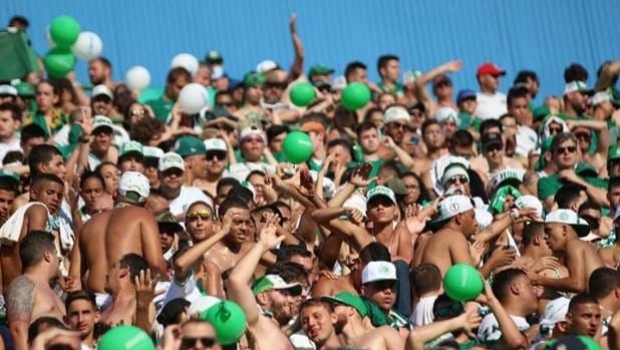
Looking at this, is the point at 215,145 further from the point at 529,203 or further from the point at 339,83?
the point at 339,83

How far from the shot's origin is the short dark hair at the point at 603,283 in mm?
13375

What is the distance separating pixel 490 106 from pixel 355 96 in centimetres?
262

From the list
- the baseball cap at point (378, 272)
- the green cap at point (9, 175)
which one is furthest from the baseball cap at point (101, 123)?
the baseball cap at point (378, 272)

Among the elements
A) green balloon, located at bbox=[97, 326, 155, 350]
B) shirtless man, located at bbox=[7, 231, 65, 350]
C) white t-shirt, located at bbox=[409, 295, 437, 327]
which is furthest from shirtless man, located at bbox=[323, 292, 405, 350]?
green balloon, located at bbox=[97, 326, 155, 350]

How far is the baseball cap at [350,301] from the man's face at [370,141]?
5.60 meters

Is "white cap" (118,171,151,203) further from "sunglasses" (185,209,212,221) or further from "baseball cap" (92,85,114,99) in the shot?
Result: "baseball cap" (92,85,114,99)

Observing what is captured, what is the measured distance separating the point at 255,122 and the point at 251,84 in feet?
3.77

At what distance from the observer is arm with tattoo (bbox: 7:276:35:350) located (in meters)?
12.1

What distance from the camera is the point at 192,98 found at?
63.1ft

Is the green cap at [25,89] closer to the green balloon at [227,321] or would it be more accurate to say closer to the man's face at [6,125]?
the man's face at [6,125]

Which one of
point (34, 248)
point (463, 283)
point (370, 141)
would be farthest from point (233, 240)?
point (370, 141)

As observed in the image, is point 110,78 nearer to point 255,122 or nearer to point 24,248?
point 255,122

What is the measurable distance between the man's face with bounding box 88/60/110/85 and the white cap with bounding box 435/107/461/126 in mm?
3549

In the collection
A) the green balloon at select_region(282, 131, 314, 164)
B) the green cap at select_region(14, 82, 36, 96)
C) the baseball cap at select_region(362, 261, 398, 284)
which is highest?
the green cap at select_region(14, 82, 36, 96)
